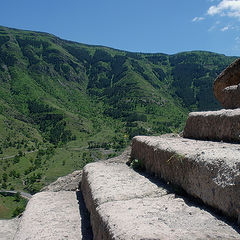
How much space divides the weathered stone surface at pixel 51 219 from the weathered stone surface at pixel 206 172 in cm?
162

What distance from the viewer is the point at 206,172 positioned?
128 inches

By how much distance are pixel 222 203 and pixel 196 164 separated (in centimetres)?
63

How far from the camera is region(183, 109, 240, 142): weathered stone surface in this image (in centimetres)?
→ 471

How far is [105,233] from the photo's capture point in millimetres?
3055

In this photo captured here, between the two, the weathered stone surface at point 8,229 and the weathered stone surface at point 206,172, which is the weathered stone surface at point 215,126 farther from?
the weathered stone surface at point 8,229

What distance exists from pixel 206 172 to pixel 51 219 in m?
2.67

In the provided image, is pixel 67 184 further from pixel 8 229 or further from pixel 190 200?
pixel 190 200

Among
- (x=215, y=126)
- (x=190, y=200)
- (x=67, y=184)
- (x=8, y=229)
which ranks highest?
(x=215, y=126)

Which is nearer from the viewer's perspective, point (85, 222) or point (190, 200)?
point (190, 200)

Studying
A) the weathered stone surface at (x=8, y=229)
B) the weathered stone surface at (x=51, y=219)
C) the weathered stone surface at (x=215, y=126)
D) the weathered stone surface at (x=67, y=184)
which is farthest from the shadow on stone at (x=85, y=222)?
the weathered stone surface at (x=215, y=126)

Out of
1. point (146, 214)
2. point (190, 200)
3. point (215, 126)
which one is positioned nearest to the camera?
point (146, 214)

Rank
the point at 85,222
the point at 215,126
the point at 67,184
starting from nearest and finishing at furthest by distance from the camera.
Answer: the point at 85,222 < the point at 215,126 < the point at 67,184

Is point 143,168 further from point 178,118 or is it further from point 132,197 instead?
point 178,118

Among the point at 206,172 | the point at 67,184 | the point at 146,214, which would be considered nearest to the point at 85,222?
the point at 146,214
